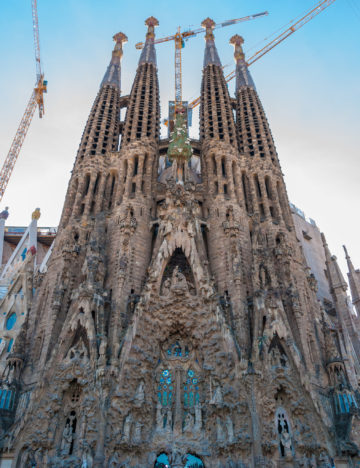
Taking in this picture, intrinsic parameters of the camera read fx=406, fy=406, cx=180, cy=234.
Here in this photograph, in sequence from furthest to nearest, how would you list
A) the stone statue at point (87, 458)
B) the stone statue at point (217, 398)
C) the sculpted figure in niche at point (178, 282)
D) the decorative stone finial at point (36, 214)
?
the decorative stone finial at point (36, 214), the sculpted figure in niche at point (178, 282), the stone statue at point (217, 398), the stone statue at point (87, 458)

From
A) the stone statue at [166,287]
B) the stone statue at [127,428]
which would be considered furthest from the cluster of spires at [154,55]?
the stone statue at [127,428]

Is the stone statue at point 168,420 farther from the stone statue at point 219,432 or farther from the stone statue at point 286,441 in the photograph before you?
the stone statue at point 286,441

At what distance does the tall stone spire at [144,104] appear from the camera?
2958cm

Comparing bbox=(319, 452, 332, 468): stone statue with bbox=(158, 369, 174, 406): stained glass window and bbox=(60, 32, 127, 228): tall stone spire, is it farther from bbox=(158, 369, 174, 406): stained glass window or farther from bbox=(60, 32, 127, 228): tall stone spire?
bbox=(60, 32, 127, 228): tall stone spire

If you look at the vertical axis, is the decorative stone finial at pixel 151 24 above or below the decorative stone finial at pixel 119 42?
above

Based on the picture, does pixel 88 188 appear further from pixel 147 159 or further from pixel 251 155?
pixel 251 155

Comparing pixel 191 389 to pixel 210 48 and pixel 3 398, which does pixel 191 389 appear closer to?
pixel 3 398

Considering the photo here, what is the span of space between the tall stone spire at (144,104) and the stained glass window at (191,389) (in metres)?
16.7

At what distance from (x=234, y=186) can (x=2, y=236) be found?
21.5m

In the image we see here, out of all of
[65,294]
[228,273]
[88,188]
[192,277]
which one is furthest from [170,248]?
[88,188]

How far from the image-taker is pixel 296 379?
690 inches

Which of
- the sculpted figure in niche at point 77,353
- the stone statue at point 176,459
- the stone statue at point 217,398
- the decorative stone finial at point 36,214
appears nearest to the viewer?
the stone statue at point 176,459

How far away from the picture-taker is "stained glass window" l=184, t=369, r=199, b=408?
1856cm

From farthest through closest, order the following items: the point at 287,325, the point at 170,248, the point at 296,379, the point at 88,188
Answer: the point at 88,188 → the point at 170,248 → the point at 287,325 → the point at 296,379
